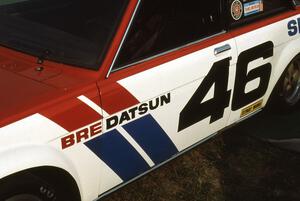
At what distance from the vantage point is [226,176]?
12.2ft

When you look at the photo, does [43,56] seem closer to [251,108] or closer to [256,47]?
[256,47]

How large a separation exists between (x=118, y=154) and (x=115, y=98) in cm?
37

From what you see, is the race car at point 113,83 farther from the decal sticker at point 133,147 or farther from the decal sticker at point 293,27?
the decal sticker at point 293,27

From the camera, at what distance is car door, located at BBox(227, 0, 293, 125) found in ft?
11.3

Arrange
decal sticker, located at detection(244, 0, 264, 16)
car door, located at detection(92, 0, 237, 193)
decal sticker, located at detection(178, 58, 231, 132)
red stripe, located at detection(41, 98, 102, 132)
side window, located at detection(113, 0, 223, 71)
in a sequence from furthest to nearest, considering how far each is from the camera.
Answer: decal sticker, located at detection(244, 0, 264, 16), decal sticker, located at detection(178, 58, 231, 132), side window, located at detection(113, 0, 223, 71), car door, located at detection(92, 0, 237, 193), red stripe, located at detection(41, 98, 102, 132)

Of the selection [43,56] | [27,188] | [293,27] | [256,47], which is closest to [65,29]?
[43,56]

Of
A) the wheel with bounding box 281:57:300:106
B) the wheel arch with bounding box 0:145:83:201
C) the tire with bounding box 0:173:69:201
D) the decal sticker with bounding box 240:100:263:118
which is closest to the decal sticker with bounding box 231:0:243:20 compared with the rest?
the decal sticker with bounding box 240:100:263:118

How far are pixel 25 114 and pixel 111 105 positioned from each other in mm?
518

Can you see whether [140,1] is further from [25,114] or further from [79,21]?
[25,114]

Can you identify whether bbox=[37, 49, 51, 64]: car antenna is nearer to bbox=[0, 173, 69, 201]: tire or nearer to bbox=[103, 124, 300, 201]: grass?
Answer: bbox=[0, 173, 69, 201]: tire

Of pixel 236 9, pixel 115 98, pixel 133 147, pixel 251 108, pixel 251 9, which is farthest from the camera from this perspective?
pixel 251 108

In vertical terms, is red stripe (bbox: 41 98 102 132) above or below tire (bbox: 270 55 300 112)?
above

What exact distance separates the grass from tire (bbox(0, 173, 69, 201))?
0.79 metres

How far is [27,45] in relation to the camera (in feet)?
9.39
